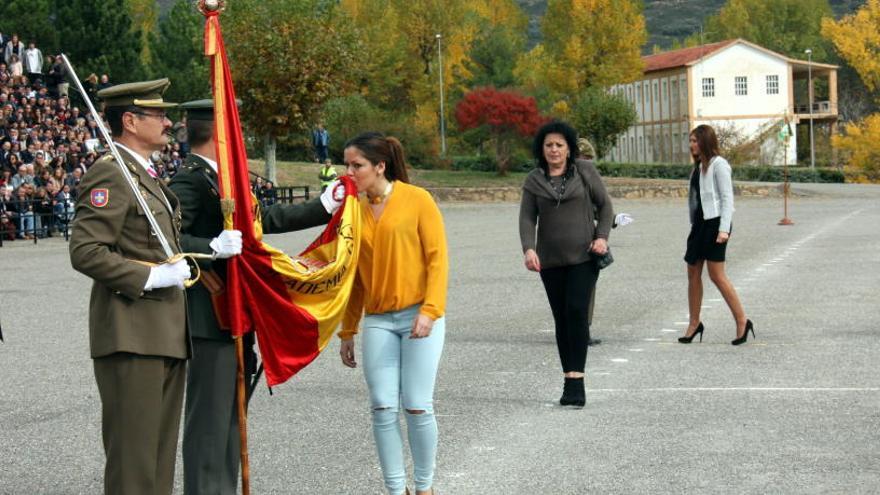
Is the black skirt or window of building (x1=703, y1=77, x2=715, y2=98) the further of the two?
window of building (x1=703, y1=77, x2=715, y2=98)

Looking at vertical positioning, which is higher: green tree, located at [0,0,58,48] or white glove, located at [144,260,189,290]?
green tree, located at [0,0,58,48]

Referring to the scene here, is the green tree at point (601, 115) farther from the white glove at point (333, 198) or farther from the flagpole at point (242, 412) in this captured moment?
the flagpole at point (242, 412)

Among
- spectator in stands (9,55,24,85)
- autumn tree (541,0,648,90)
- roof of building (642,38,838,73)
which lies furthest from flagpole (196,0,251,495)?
roof of building (642,38,838,73)

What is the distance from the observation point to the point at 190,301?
246 inches

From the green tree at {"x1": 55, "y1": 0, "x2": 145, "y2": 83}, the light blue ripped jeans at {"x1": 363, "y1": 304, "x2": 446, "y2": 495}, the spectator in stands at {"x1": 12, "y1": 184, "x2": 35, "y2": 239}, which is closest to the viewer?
the light blue ripped jeans at {"x1": 363, "y1": 304, "x2": 446, "y2": 495}

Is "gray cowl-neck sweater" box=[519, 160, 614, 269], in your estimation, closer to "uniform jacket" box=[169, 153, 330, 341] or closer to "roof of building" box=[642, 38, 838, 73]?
"uniform jacket" box=[169, 153, 330, 341]

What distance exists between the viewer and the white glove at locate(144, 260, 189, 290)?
550 cm

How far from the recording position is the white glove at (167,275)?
550 cm

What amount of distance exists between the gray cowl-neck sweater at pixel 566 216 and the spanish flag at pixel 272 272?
3.52m

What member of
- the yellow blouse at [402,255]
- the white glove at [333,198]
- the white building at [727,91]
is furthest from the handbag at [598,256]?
the white building at [727,91]

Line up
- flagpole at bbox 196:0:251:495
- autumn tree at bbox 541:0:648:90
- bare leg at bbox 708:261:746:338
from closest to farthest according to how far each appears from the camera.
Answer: flagpole at bbox 196:0:251:495 → bare leg at bbox 708:261:746:338 → autumn tree at bbox 541:0:648:90

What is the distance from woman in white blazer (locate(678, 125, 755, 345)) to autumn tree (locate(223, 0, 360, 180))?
3918cm

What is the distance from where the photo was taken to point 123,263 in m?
5.43

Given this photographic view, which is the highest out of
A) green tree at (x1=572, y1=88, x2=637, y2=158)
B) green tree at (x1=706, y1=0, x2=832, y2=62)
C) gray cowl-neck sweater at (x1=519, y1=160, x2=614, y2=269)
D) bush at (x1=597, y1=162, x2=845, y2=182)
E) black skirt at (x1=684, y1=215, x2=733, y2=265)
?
green tree at (x1=706, y1=0, x2=832, y2=62)
